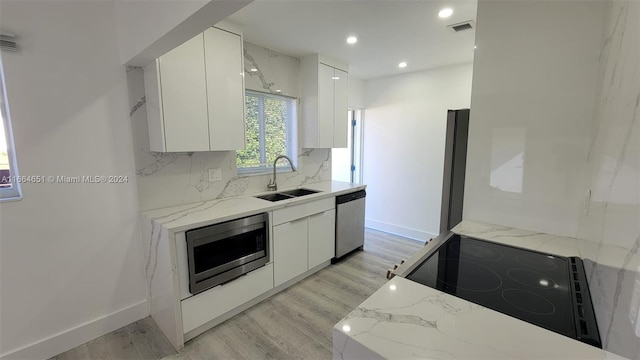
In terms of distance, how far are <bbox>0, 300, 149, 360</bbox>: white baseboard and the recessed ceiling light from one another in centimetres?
350

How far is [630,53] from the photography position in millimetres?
779

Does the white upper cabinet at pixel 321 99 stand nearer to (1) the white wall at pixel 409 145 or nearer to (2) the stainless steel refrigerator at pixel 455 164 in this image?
(1) the white wall at pixel 409 145

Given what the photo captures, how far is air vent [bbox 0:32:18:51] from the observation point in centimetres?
162

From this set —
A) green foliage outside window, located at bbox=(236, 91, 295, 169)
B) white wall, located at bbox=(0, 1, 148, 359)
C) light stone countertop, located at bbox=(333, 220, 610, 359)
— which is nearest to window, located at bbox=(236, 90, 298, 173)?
green foliage outside window, located at bbox=(236, 91, 295, 169)

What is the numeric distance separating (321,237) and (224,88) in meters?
1.86

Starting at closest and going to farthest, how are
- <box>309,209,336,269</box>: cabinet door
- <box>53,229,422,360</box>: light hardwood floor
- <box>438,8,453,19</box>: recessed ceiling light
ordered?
<box>53,229,422,360</box>: light hardwood floor < <box>438,8,453,19</box>: recessed ceiling light < <box>309,209,336,269</box>: cabinet door

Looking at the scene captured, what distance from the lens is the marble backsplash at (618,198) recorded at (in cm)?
61

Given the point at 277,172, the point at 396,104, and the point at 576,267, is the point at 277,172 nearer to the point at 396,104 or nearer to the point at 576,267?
the point at 396,104

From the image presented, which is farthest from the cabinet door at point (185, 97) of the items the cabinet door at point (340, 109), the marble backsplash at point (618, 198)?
the marble backsplash at point (618, 198)

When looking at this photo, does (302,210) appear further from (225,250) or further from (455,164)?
(455,164)

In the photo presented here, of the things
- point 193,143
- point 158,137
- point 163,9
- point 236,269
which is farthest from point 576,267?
point 158,137

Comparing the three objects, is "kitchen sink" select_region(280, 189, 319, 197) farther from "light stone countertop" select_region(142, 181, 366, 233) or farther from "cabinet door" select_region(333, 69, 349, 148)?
"cabinet door" select_region(333, 69, 349, 148)

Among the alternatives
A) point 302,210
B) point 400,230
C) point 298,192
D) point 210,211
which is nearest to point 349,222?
point 298,192

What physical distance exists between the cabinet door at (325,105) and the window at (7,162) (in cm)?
261
